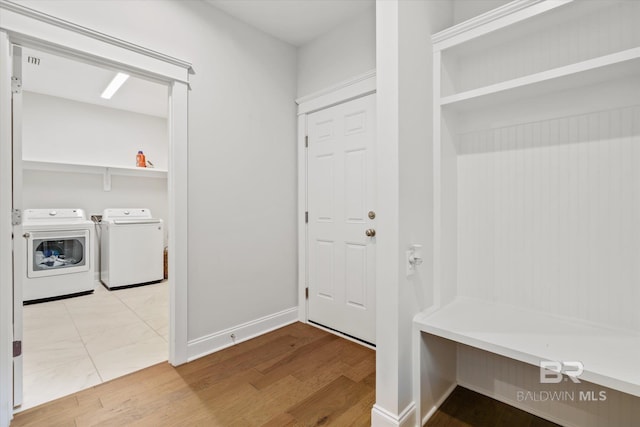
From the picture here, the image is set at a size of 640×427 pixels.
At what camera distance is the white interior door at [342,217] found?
246cm

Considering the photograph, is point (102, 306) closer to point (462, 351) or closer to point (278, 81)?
Answer: point (278, 81)

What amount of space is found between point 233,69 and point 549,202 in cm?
242

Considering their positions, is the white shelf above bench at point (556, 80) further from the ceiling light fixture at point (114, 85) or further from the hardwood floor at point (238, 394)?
the ceiling light fixture at point (114, 85)

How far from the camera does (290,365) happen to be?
215 centimetres

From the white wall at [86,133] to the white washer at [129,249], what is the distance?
91 centimetres

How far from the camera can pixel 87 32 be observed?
177cm

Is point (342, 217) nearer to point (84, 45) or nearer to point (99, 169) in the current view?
point (84, 45)

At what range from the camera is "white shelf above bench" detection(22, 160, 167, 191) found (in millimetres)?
4020

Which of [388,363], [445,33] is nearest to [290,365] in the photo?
[388,363]

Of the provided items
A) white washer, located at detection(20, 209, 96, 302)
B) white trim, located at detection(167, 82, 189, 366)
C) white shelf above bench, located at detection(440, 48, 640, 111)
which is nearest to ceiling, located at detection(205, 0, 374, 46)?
white trim, located at detection(167, 82, 189, 366)

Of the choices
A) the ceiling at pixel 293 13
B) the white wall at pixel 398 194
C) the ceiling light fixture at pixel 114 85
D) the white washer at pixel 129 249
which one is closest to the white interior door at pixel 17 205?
the ceiling at pixel 293 13

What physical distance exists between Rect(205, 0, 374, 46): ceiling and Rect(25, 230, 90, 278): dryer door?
134 inches

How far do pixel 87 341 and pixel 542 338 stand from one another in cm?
325

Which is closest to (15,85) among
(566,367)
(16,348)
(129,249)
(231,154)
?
(231,154)
